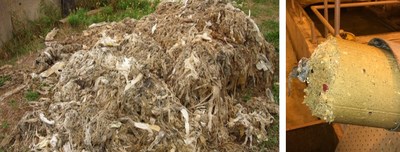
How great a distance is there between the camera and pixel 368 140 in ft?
4.78

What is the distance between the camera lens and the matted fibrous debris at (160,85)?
4.50ft

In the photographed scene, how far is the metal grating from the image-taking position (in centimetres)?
134

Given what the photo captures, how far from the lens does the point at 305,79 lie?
0.96m

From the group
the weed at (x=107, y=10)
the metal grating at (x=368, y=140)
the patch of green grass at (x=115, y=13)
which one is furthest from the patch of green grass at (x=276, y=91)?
the weed at (x=107, y=10)

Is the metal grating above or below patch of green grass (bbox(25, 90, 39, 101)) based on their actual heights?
below

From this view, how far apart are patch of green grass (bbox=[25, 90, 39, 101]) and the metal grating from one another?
3.28ft

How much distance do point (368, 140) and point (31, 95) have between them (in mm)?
1051

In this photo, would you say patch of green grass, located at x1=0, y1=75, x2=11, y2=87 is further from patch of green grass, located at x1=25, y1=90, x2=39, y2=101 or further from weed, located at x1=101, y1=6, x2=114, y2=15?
weed, located at x1=101, y1=6, x2=114, y2=15

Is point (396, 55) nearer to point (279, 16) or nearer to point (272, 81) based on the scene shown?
point (279, 16)

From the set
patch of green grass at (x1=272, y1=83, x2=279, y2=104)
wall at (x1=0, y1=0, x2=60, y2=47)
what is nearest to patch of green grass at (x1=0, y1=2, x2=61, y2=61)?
wall at (x1=0, y1=0, x2=60, y2=47)

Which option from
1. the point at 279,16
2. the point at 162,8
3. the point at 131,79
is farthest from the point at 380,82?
the point at 162,8

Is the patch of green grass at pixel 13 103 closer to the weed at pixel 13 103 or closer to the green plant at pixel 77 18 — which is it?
the weed at pixel 13 103

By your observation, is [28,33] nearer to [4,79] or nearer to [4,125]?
[4,79]

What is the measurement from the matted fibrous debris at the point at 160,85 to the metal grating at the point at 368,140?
0.91ft
